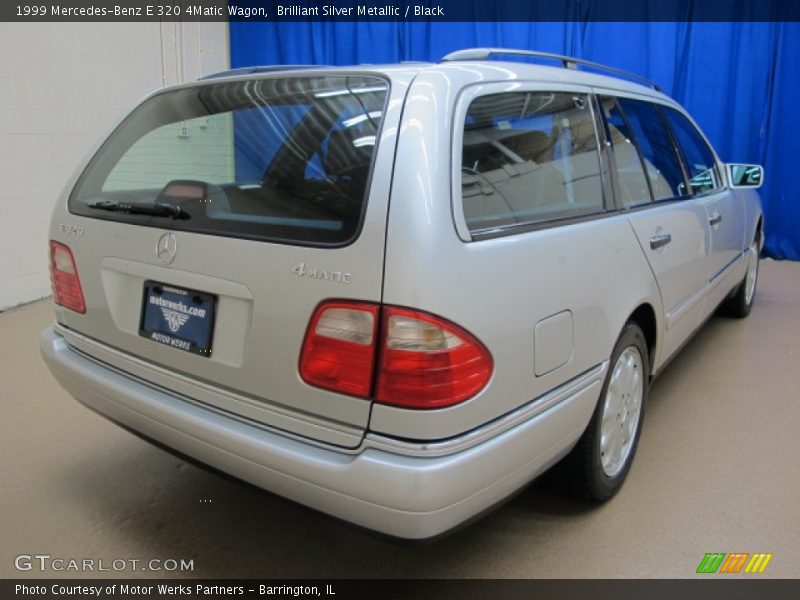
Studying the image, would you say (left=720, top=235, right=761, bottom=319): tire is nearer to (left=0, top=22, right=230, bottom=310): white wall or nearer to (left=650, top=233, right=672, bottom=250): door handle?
(left=650, top=233, right=672, bottom=250): door handle

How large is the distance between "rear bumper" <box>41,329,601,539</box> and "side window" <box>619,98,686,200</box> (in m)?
1.00

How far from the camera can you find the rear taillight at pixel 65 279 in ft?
5.83

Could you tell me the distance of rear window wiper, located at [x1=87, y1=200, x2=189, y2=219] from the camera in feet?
5.10

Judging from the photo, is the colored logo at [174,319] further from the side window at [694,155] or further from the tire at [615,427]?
the side window at [694,155]

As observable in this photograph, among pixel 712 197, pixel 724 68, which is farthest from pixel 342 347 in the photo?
pixel 724 68

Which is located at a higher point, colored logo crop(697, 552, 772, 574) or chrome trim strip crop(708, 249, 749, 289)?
chrome trim strip crop(708, 249, 749, 289)

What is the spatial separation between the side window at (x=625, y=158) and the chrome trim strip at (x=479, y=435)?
2.50 feet

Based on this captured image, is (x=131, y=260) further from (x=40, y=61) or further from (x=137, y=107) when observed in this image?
(x=40, y=61)

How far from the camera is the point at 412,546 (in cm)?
126

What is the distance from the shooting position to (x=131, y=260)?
1.62m

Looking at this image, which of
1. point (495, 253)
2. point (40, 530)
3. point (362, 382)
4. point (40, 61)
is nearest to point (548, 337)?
point (495, 253)

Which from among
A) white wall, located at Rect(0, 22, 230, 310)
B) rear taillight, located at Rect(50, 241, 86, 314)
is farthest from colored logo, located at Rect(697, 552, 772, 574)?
white wall, located at Rect(0, 22, 230, 310)

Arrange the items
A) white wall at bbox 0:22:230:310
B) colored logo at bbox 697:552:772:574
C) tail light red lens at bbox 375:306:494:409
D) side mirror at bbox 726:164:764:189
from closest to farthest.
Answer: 1. tail light red lens at bbox 375:306:494:409
2. colored logo at bbox 697:552:772:574
3. side mirror at bbox 726:164:764:189
4. white wall at bbox 0:22:230:310

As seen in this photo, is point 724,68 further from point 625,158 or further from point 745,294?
point 625,158
